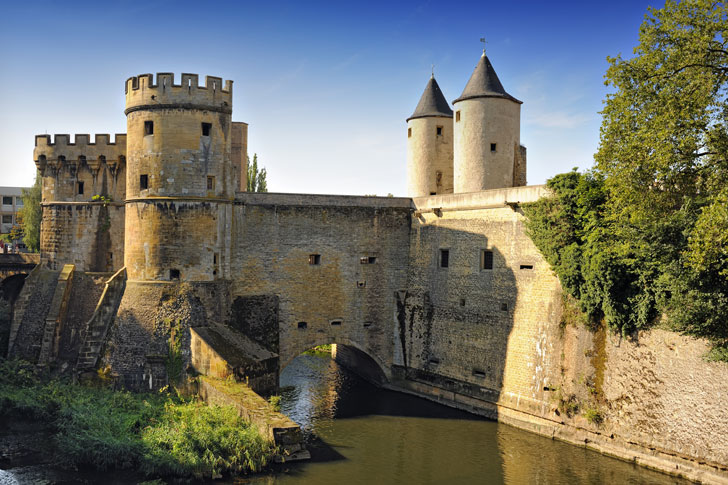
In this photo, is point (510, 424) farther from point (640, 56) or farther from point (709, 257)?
point (640, 56)

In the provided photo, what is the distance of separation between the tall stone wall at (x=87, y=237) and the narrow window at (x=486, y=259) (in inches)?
591

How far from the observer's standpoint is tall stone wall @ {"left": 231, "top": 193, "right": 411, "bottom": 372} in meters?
23.6

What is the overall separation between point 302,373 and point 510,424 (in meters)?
11.5

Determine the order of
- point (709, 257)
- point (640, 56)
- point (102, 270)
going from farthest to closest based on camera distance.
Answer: point (102, 270)
point (640, 56)
point (709, 257)

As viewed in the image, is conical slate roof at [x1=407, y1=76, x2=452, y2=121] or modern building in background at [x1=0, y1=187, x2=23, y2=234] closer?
conical slate roof at [x1=407, y1=76, x2=452, y2=121]

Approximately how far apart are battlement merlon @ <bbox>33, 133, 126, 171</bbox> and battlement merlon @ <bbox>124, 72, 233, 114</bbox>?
3.97m

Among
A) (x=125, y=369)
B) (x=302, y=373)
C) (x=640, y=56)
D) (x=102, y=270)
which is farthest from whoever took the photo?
(x=302, y=373)

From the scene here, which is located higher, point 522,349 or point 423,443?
point 522,349

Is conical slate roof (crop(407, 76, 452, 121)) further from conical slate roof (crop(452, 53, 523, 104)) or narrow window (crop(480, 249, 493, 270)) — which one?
narrow window (crop(480, 249, 493, 270))

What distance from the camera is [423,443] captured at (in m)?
19.3

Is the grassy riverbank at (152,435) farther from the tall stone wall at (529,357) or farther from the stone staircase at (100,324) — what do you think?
the tall stone wall at (529,357)

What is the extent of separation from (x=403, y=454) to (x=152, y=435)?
7.36 m

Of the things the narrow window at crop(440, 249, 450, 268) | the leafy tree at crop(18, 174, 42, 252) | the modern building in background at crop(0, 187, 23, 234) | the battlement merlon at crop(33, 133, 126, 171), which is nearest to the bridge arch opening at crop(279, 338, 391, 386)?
the narrow window at crop(440, 249, 450, 268)

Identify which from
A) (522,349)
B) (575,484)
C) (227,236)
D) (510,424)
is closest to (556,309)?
(522,349)
